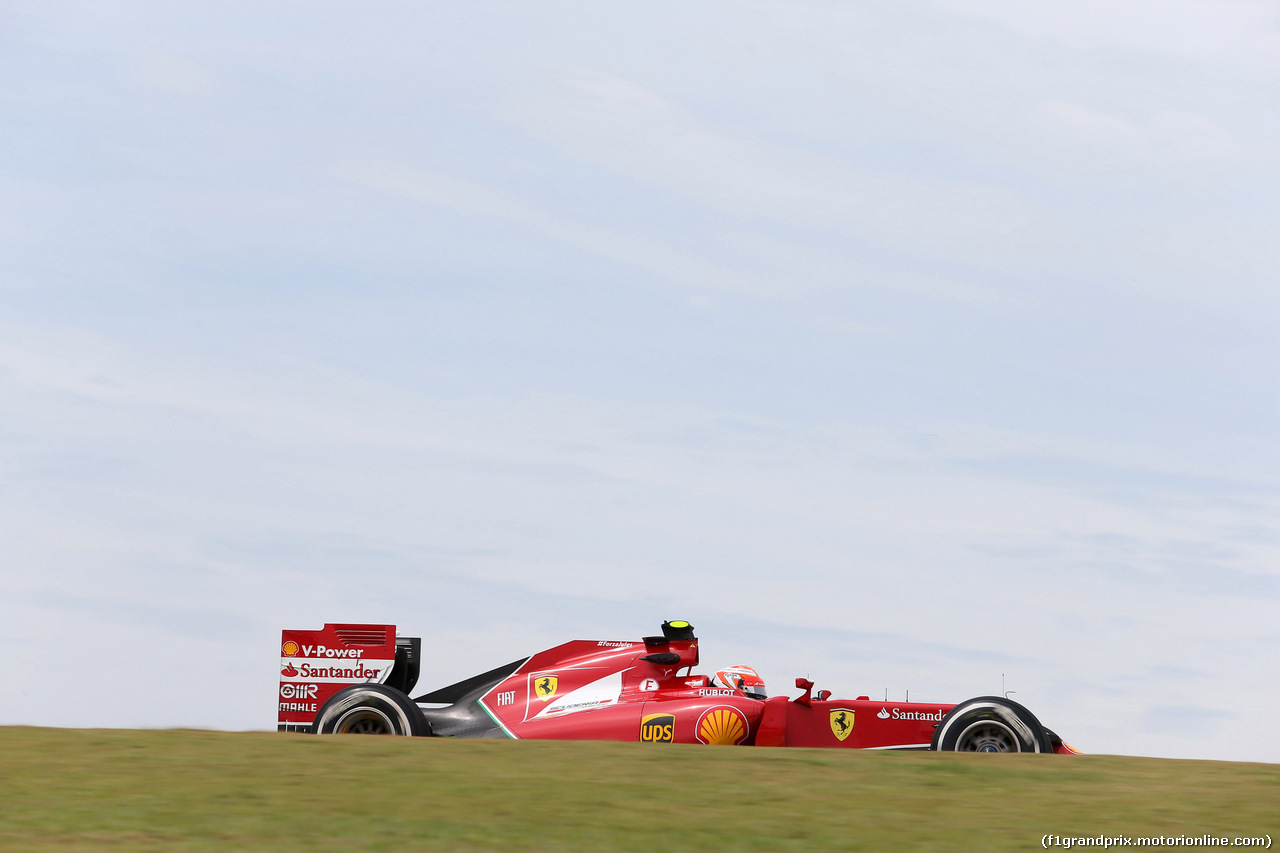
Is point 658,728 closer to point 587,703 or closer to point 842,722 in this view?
point 587,703

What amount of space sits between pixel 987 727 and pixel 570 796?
540 centimetres

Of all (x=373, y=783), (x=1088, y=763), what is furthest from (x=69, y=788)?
(x=1088, y=763)

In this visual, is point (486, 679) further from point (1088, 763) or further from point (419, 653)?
point (1088, 763)

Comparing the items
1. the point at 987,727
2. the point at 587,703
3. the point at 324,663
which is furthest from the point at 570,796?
the point at 324,663

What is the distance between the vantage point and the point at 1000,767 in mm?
9469

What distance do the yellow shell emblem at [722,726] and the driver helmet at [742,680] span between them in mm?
622

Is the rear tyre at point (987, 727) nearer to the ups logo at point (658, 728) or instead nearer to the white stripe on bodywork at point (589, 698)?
the ups logo at point (658, 728)

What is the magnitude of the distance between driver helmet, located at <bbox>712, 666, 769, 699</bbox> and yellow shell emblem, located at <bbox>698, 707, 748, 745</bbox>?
2.04 ft

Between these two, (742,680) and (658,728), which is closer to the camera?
(658,728)

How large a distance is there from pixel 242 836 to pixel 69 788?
1.83m

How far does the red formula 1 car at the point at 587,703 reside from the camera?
1331 cm

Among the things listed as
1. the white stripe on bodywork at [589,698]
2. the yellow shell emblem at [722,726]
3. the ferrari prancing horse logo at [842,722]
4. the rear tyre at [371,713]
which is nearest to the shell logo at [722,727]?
the yellow shell emblem at [722,726]

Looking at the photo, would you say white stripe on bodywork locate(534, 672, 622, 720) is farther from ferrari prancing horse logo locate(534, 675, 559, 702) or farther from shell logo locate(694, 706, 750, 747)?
shell logo locate(694, 706, 750, 747)

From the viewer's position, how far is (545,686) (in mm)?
14227
